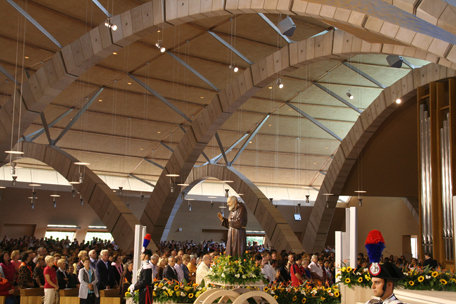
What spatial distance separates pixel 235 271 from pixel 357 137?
14356mm

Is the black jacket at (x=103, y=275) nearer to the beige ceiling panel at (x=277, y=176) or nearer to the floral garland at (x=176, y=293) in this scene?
the floral garland at (x=176, y=293)

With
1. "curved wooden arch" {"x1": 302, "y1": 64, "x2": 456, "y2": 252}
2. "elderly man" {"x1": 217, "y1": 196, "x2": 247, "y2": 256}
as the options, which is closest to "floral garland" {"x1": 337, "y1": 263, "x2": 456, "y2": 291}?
"elderly man" {"x1": 217, "y1": 196, "x2": 247, "y2": 256}

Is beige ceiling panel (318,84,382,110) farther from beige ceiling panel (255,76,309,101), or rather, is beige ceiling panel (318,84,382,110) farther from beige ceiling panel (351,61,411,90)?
beige ceiling panel (255,76,309,101)

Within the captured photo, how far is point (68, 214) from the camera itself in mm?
33531

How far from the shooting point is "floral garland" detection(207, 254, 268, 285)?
303 inches

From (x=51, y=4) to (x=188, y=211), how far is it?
2430 cm

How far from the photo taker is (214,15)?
1177 centimetres

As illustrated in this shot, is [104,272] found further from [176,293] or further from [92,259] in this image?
[176,293]

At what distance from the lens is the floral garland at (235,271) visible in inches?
303

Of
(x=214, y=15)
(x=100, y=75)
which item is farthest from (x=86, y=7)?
(x=214, y=15)

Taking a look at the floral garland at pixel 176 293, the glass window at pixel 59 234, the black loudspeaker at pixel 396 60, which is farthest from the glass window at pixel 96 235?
the floral garland at pixel 176 293

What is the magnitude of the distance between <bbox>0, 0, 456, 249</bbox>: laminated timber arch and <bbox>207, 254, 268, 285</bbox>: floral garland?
5128 millimetres

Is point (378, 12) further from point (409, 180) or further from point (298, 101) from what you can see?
point (298, 101)

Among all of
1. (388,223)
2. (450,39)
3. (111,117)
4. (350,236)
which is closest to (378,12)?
(450,39)
